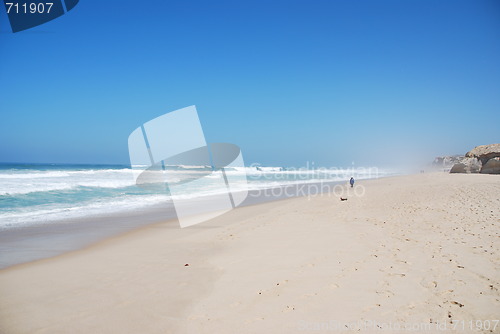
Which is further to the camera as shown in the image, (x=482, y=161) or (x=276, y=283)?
(x=482, y=161)

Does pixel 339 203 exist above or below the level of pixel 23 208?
below

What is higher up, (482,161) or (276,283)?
(276,283)

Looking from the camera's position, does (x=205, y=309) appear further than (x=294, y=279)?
No

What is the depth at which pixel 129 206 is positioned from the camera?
42.4ft

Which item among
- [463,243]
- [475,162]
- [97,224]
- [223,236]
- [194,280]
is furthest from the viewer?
[475,162]

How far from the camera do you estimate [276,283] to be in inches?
155

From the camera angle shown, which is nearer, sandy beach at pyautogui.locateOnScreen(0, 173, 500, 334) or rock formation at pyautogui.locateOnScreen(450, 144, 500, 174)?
sandy beach at pyautogui.locateOnScreen(0, 173, 500, 334)

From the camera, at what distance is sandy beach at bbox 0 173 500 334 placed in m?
2.99

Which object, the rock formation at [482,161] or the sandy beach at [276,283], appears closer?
the sandy beach at [276,283]

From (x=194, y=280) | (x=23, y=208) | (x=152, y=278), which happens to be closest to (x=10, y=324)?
(x=152, y=278)

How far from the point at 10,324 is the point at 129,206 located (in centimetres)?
1017

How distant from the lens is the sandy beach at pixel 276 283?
299cm

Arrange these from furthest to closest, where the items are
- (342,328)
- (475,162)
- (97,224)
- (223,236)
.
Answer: (475,162) < (97,224) < (223,236) < (342,328)

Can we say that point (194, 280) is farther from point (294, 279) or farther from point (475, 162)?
point (475, 162)
